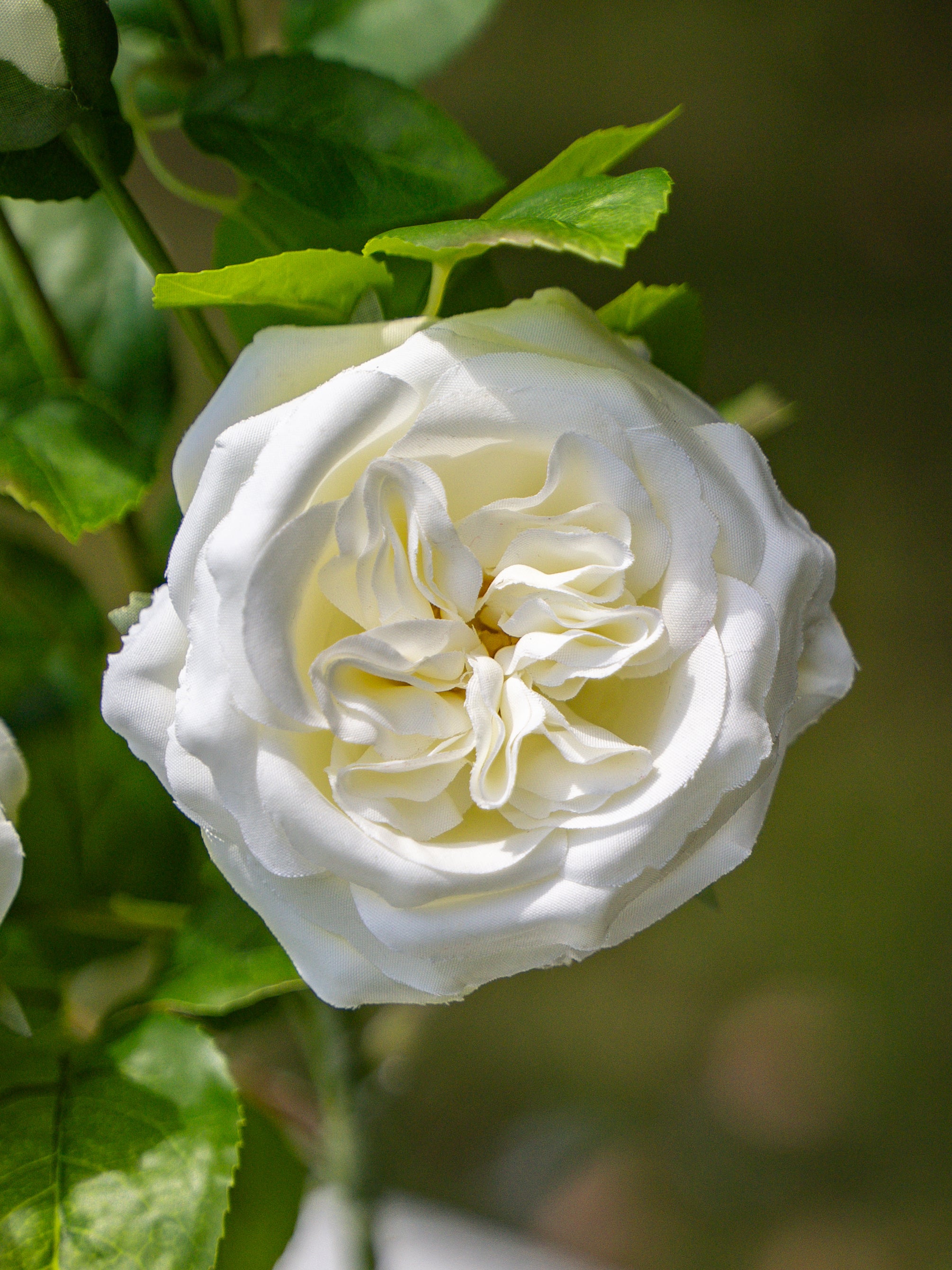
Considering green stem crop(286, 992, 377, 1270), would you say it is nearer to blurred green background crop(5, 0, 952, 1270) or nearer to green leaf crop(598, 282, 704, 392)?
green leaf crop(598, 282, 704, 392)

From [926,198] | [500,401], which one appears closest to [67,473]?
[500,401]

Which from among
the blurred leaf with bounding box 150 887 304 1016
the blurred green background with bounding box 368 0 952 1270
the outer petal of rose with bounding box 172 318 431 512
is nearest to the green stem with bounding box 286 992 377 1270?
the blurred leaf with bounding box 150 887 304 1016

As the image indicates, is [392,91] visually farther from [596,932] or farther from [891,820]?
[891,820]

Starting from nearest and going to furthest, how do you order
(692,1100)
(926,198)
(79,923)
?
1. (79,923)
2. (926,198)
3. (692,1100)

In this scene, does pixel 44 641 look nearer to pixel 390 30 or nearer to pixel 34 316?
pixel 34 316

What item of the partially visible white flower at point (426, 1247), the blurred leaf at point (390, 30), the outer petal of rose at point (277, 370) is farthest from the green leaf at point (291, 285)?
the partially visible white flower at point (426, 1247)

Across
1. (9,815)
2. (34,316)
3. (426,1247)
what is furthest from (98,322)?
Result: (426,1247)

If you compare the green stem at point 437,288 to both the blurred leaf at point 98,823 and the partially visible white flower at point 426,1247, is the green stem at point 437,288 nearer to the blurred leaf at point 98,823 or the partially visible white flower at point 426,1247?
the blurred leaf at point 98,823
